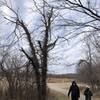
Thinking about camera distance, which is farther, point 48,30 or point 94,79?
point 94,79

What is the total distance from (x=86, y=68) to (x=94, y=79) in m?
5.60

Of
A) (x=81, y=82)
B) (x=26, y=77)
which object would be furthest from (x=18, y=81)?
(x=81, y=82)

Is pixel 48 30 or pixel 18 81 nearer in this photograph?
pixel 48 30

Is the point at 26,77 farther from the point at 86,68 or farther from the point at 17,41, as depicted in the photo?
the point at 86,68

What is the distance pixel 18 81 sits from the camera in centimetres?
4081

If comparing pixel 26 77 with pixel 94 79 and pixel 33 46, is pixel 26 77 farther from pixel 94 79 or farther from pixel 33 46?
pixel 94 79

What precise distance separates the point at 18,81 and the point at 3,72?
1842mm

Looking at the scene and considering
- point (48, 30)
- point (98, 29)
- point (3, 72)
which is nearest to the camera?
point (98, 29)

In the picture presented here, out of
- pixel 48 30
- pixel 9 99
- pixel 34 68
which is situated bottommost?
pixel 9 99

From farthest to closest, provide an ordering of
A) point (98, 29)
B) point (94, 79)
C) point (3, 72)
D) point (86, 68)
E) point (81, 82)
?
point (81, 82) → point (86, 68) → point (94, 79) → point (3, 72) → point (98, 29)

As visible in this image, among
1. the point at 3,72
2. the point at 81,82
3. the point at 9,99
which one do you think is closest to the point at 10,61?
the point at 3,72

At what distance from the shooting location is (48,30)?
35562mm

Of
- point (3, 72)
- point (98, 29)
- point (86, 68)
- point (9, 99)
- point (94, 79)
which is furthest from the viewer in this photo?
point (86, 68)

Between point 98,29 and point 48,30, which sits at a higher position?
point 48,30
